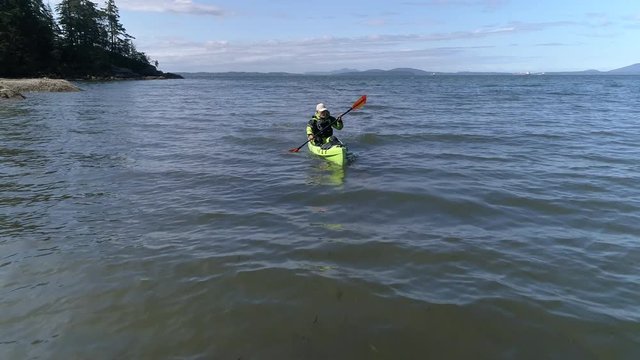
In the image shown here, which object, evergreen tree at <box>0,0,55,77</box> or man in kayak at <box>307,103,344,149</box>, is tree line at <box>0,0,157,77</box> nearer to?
evergreen tree at <box>0,0,55,77</box>

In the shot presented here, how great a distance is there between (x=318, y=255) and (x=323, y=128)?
905 cm

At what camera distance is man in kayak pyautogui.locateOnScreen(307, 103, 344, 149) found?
15594mm

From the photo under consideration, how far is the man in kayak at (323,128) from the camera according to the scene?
15.6 metres

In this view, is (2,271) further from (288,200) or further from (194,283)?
(288,200)

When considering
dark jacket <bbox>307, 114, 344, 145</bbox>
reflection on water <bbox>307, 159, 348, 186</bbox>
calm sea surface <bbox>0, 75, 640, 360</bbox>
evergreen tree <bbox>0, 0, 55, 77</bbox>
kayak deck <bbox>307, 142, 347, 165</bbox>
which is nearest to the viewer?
calm sea surface <bbox>0, 75, 640, 360</bbox>

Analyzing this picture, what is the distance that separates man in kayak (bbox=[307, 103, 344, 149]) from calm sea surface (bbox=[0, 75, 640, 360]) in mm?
1051

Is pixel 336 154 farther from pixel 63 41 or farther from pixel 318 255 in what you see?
pixel 63 41

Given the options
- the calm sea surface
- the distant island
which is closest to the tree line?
the distant island

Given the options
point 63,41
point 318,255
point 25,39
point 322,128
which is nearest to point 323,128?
point 322,128

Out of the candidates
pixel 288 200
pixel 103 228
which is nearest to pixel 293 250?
pixel 288 200

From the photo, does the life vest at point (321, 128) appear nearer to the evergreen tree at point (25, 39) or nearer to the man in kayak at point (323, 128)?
the man in kayak at point (323, 128)

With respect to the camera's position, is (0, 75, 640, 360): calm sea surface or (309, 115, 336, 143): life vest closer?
(0, 75, 640, 360): calm sea surface

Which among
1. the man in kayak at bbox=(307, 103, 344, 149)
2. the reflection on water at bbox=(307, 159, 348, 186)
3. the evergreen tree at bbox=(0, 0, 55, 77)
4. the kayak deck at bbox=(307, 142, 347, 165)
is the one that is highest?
the evergreen tree at bbox=(0, 0, 55, 77)

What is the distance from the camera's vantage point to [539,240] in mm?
7855
